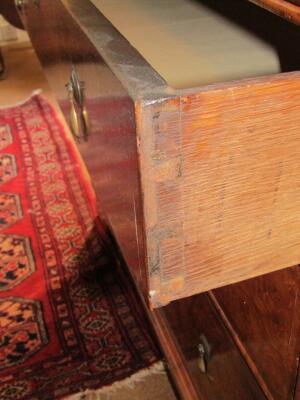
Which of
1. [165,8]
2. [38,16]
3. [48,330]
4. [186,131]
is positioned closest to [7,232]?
[48,330]

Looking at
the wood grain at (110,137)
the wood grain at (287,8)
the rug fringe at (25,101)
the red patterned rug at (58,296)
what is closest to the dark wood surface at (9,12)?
the rug fringe at (25,101)

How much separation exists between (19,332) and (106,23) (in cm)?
92

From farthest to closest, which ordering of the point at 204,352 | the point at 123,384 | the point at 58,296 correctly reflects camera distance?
the point at 58,296 < the point at 123,384 < the point at 204,352

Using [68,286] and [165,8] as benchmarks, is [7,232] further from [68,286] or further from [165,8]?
[165,8]

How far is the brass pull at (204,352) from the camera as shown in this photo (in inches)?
28.9

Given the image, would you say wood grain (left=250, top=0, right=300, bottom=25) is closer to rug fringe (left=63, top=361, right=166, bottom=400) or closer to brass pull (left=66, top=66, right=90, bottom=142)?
brass pull (left=66, top=66, right=90, bottom=142)

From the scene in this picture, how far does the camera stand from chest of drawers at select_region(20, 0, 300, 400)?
317 mm

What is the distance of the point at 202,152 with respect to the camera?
33 centimetres

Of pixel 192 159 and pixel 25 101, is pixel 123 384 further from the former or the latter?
pixel 25 101

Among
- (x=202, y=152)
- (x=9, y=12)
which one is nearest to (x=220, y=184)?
(x=202, y=152)

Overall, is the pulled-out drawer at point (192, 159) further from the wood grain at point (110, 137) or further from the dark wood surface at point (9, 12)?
the dark wood surface at point (9, 12)

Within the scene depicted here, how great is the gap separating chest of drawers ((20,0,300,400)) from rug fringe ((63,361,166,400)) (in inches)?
17.1

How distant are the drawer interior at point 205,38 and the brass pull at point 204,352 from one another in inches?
17.3

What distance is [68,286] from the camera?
1.28 metres
